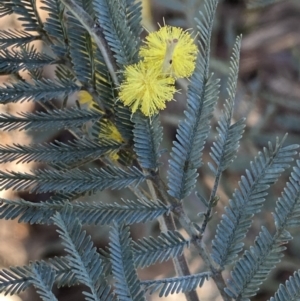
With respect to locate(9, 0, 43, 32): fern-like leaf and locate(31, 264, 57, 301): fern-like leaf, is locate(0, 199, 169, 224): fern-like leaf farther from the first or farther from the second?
locate(9, 0, 43, 32): fern-like leaf

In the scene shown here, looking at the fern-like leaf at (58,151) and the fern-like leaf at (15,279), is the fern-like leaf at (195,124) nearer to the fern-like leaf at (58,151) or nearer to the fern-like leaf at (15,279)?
the fern-like leaf at (58,151)

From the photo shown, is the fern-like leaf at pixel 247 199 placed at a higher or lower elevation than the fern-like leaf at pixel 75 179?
lower

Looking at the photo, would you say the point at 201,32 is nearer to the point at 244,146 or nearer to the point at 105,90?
the point at 105,90

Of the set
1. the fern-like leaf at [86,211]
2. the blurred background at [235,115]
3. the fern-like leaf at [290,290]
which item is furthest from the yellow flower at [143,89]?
the blurred background at [235,115]

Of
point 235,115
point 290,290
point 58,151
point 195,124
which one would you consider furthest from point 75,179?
point 235,115

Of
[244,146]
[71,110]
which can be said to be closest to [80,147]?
[71,110]

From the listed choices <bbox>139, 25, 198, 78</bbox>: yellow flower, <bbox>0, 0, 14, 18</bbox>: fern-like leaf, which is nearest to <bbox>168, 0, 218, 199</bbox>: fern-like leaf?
<bbox>139, 25, 198, 78</bbox>: yellow flower
